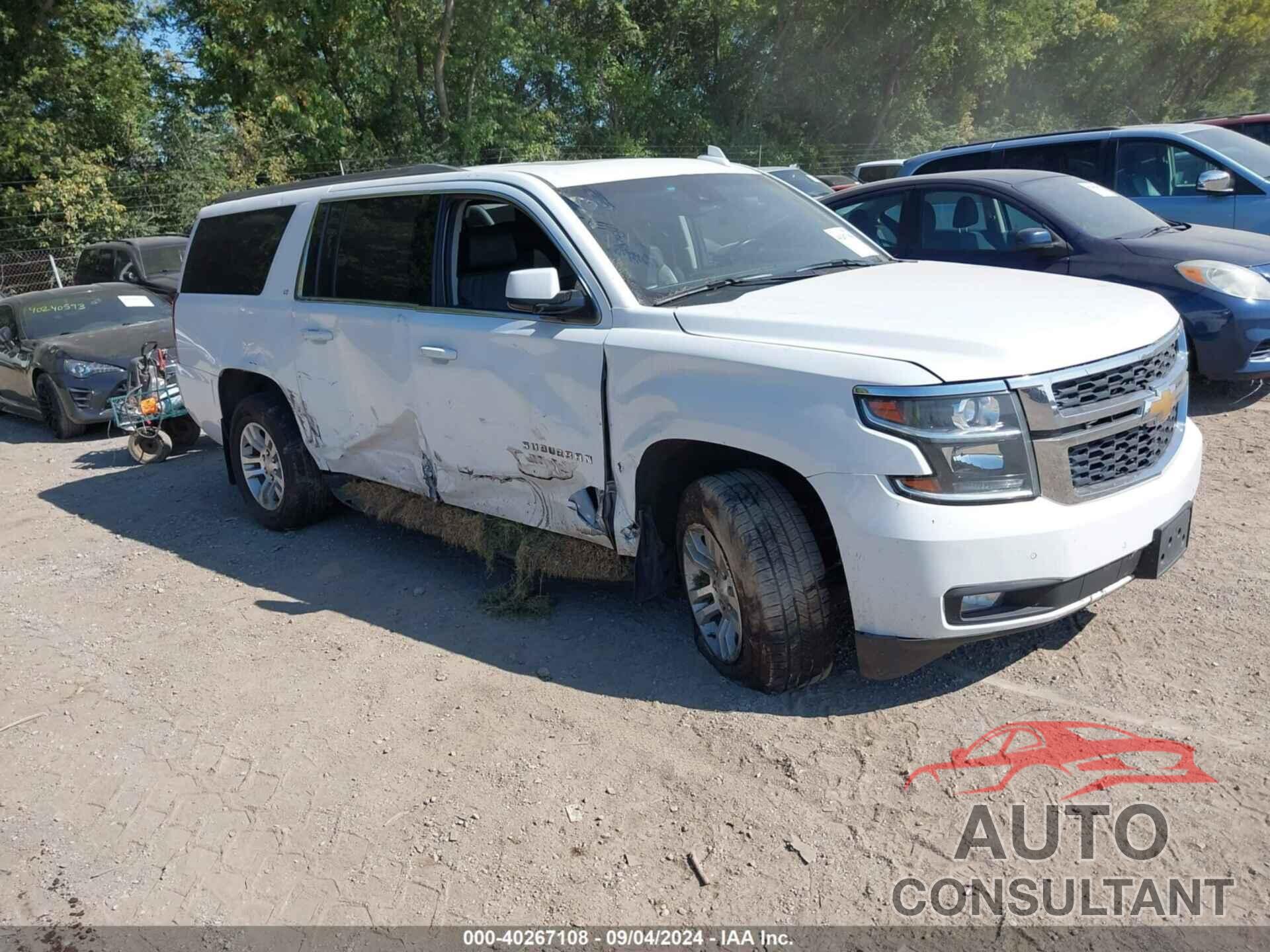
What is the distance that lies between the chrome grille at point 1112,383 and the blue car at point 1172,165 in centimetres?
570

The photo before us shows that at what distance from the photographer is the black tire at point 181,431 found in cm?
932

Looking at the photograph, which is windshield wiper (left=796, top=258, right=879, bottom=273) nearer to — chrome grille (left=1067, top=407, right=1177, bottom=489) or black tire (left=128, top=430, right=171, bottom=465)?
chrome grille (left=1067, top=407, right=1177, bottom=489)

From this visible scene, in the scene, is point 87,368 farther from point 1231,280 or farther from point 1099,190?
point 1231,280

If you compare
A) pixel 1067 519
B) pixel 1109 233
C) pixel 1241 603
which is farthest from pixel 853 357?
pixel 1109 233

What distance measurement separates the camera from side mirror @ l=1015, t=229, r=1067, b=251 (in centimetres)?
681

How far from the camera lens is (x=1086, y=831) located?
3.04 m

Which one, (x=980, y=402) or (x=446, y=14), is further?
(x=446, y=14)

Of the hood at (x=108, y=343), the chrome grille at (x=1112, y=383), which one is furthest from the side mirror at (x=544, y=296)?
the hood at (x=108, y=343)

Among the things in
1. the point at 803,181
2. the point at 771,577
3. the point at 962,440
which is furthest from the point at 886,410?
the point at 803,181

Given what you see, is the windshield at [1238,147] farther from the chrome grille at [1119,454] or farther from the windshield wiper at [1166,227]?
the chrome grille at [1119,454]

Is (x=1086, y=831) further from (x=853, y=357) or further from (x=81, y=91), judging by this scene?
(x=81, y=91)

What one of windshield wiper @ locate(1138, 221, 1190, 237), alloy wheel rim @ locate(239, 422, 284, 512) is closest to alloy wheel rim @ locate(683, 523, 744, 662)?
alloy wheel rim @ locate(239, 422, 284, 512)

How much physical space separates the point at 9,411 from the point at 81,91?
1317 cm

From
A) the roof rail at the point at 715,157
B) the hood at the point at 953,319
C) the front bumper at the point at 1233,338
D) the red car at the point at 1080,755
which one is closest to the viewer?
the red car at the point at 1080,755
